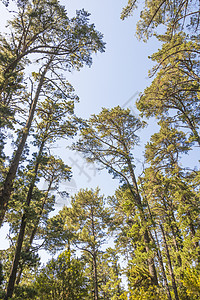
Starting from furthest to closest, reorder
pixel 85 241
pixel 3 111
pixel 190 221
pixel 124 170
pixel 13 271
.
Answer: pixel 85 241 < pixel 190 221 < pixel 124 170 < pixel 3 111 < pixel 13 271

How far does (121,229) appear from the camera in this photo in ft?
45.0

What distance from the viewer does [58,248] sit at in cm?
1180

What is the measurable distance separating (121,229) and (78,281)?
815 centimetres

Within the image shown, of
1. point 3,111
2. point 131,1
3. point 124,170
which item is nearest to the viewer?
point 131,1

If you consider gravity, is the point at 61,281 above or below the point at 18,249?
below

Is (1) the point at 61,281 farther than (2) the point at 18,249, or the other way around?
(2) the point at 18,249

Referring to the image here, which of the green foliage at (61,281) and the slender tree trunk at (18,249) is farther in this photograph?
the slender tree trunk at (18,249)

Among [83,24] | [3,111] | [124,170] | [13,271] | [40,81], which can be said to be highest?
[83,24]

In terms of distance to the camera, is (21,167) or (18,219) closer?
(21,167)

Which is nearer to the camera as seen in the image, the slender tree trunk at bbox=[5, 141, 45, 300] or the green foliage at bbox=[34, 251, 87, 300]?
the green foliage at bbox=[34, 251, 87, 300]

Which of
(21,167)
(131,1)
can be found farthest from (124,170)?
(131,1)

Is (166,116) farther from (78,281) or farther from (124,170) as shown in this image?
(78,281)

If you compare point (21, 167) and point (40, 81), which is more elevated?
point (40, 81)

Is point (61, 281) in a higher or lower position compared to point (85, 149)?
lower
